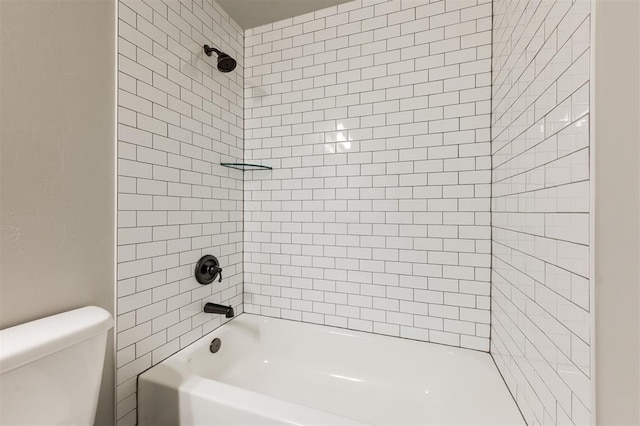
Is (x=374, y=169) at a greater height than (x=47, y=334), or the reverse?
(x=374, y=169)

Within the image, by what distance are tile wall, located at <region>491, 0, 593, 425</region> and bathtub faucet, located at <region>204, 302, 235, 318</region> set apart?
1353 mm

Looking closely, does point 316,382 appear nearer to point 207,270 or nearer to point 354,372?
point 354,372

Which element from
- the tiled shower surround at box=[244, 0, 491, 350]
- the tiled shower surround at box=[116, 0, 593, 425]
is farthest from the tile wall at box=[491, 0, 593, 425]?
the tiled shower surround at box=[244, 0, 491, 350]

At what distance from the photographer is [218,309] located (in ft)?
5.05

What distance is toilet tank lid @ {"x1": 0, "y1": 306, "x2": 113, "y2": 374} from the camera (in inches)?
27.1

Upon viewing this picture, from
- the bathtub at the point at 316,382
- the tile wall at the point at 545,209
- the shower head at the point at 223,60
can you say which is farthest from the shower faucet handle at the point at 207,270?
the tile wall at the point at 545,209

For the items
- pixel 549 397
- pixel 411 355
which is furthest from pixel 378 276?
pixel 549 397

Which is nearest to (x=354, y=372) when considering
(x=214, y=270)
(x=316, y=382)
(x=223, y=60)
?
(x=316, y=382)

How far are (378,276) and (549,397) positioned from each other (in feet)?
3.00

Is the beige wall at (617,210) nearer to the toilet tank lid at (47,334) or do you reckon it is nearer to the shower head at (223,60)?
the toilet tank lid at (47,334)

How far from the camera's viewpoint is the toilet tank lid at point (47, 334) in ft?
2.26

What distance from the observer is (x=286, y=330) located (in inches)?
70.2

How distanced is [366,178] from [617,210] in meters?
1.16

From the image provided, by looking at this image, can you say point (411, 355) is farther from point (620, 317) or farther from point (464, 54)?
point (464, 54)
